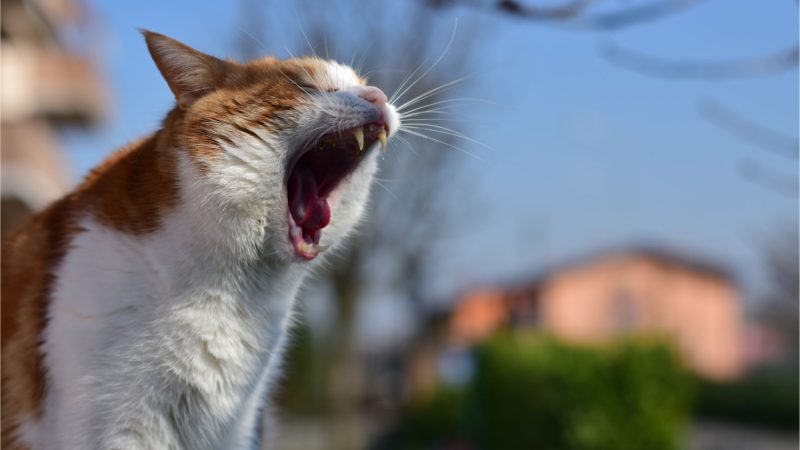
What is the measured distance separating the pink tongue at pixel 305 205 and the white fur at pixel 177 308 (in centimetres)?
3

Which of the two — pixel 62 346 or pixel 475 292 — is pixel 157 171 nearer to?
pixel 62 346

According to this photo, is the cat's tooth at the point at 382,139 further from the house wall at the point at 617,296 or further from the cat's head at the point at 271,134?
the house wall at the point at 617,296

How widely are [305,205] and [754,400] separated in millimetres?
19025

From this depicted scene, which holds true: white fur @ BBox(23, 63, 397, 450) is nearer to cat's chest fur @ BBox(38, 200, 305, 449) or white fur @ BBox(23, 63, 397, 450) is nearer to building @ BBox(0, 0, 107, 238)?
cat's chest fur @ BBox(38, 200, 305, 449)

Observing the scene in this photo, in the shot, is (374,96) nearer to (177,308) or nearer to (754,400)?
(177,308)

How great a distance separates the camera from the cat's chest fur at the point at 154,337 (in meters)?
1.34

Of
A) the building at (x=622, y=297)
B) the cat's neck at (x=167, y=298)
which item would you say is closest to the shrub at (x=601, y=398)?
the cat's neck at (x=167, y=298)

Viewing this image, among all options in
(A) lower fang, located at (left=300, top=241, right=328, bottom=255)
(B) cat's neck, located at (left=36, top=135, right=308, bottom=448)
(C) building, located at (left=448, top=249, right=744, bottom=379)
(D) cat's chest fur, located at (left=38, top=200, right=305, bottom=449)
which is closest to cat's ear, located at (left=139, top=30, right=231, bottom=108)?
(B) cat's neck, located at (left=36, top=135, right=308, bottom=448)

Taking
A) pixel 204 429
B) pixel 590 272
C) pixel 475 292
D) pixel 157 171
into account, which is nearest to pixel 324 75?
pixel 157 171

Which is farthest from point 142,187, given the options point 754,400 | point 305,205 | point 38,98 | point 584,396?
point 754,400

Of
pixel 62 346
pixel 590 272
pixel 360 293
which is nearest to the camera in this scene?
pixel 62 346

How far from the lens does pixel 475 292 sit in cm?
3325

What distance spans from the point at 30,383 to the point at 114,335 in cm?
19

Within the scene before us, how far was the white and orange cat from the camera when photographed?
1.35 meters
